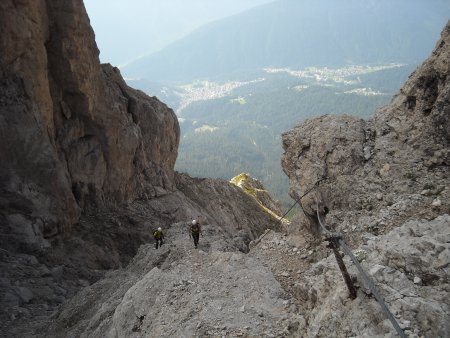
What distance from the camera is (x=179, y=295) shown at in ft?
54.1

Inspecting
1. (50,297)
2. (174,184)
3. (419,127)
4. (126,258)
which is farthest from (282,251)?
(174,184)

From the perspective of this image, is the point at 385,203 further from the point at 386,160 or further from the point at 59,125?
the point at 59,125

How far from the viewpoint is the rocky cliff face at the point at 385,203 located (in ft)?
33.0

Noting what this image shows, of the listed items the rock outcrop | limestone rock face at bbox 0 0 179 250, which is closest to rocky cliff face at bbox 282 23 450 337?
limestone rock face at bbox 0 0 179 250

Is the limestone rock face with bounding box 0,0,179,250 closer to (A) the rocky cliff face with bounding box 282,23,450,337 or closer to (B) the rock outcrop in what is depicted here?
(A) the rocky cliff face with bounding box 282,23,450,337

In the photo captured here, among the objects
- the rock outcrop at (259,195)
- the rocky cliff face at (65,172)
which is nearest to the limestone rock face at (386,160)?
the rocky cliff face at (65,172)

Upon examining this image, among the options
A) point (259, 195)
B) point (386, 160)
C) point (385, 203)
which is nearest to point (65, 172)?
point (386, 160)

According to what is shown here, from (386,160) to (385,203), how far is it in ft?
7.80

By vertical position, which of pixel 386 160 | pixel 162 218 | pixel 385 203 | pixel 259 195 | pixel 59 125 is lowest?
pixel 259 195

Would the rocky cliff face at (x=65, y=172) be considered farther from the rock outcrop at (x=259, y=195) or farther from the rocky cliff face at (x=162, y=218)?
the rock outcrop at (x=259, y=195)

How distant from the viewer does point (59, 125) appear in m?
35.8

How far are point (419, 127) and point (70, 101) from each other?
30427mm

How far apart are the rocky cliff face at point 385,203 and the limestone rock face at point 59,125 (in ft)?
67.5

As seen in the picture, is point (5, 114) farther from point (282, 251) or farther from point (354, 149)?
point (354, 149)
